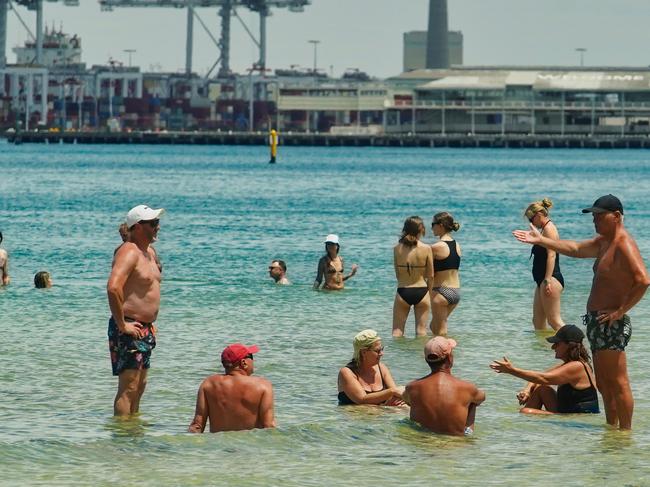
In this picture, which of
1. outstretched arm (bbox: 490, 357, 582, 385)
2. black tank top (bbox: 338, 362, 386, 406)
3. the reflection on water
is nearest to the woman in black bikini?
black tank top (bbox: 338, 362, 386, 406)

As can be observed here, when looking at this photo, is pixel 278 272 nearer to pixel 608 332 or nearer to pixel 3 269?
pixel 3 269

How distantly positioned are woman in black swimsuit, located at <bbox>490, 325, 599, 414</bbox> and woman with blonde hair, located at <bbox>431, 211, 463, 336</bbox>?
3.76m

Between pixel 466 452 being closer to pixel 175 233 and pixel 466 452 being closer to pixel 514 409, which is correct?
pixel 514 409

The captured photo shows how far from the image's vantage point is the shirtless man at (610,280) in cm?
1265

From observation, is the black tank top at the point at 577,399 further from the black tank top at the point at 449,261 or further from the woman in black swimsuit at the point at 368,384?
the black tank top at the point at 449,261

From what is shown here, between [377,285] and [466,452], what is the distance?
16.5m

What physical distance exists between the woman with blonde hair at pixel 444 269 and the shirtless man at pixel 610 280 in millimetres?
5653

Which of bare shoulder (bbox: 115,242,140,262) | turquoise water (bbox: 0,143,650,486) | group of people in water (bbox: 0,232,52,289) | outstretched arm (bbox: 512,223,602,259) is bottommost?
turquoise water (bbox: 0,143,650,486)

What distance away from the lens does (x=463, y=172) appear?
13288cm

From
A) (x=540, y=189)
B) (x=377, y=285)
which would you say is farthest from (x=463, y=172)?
(x=377, y=285)

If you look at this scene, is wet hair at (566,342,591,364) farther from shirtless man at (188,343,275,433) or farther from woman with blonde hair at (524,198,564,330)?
woman with blonde hair at (524,198,564,330)

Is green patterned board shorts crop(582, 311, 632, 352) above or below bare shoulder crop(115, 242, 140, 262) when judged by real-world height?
below

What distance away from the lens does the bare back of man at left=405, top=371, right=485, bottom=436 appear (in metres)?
13.2

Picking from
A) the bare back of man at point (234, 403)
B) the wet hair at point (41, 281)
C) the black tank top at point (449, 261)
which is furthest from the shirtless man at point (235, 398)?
the wet hair at point (41, 281)
